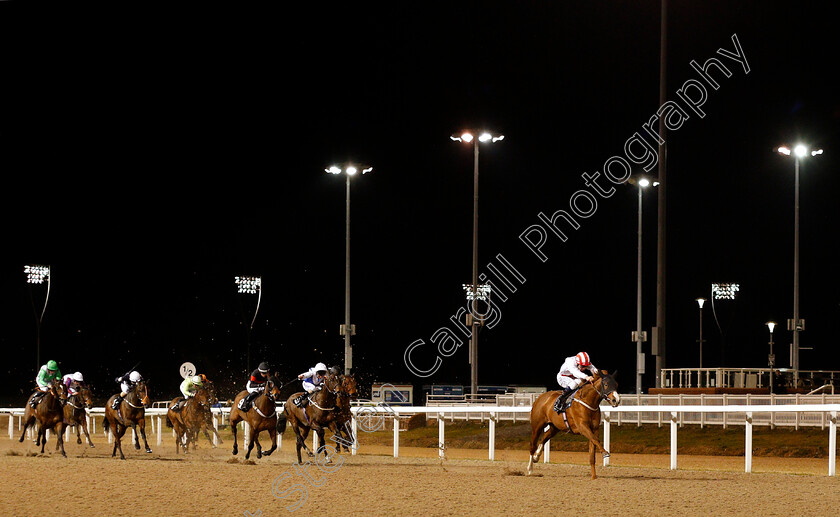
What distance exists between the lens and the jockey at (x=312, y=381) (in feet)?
53.1

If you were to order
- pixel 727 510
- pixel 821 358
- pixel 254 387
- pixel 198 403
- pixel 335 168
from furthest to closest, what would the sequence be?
pixel 821 358, pixel 335 168, pixel 198 403, pixel 254 387, pixel 727 510

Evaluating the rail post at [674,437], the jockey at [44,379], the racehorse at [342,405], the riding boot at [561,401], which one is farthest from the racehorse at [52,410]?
the rail post at [674,437]

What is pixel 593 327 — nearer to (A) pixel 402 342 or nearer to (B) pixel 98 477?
(A) pixel 402 342

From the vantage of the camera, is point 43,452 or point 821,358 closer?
point 43,452

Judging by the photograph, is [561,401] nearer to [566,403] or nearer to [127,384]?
[566,403]

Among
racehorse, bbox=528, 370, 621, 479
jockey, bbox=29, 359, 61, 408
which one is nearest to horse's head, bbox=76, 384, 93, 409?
jockey, bbox=29, 359, 61, 408

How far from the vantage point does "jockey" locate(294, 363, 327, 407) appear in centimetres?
1619

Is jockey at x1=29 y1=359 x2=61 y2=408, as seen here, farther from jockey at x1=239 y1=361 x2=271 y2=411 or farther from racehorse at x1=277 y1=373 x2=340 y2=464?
racehorse at x1=277 y1=373 x2=340 y2=464

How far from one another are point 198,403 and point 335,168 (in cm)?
1284

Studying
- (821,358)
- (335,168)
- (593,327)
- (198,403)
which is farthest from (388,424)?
(593,327)

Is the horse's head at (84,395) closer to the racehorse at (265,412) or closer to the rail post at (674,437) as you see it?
the racehorse at (265,412)

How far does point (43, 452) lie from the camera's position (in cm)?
1853

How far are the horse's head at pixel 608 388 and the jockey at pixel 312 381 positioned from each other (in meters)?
5.25

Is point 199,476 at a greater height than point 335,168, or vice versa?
point 335,168
